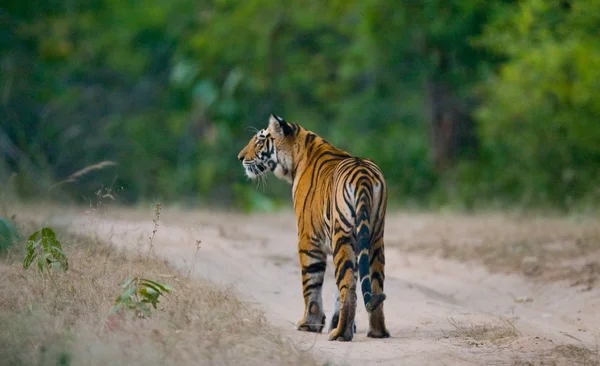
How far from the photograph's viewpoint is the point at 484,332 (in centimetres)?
722

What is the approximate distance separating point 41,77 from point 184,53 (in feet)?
15.1

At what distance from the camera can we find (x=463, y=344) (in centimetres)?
681

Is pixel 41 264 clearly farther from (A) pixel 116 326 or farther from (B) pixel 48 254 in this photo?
(A) pixel 116 326

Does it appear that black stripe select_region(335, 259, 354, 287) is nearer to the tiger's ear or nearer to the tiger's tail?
the tiger's tail

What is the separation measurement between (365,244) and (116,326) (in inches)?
79.6

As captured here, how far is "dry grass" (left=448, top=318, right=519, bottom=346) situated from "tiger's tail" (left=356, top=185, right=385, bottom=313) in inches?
30.5

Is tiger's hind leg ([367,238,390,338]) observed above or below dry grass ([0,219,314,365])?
above

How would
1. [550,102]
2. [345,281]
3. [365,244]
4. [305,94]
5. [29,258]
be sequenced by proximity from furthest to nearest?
[305,94]
[550,102]
[29,258]
[345,281]
[365,244]

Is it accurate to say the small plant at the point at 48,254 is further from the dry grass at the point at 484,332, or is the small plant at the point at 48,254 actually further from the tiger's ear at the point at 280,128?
the dry grass at the point at 484,332

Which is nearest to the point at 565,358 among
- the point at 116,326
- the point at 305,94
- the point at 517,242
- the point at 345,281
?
the point at 345,281

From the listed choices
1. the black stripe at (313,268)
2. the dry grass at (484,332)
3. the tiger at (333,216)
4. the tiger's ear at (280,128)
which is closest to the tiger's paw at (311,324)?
the tiger at (333,216)

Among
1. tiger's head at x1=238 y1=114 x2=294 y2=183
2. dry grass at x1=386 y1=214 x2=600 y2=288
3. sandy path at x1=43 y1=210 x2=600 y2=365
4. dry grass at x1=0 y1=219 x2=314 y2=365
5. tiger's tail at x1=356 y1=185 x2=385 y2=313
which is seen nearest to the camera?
dry grass at x1=0 y1=219 x2=314 y2=365

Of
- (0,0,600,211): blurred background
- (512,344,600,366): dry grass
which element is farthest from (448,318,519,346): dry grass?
(0,0,600,211): blurred background

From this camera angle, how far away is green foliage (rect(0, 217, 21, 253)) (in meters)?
8.23
